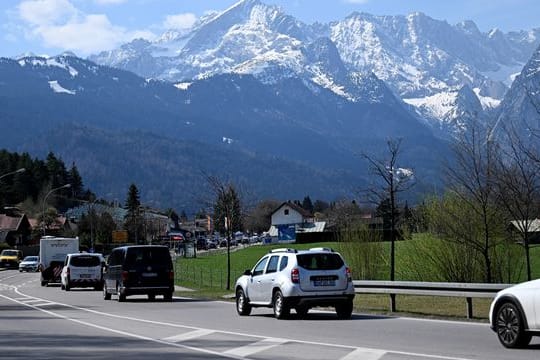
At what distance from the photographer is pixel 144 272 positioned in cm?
3375

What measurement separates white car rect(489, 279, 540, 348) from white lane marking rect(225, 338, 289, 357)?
3.76 metres

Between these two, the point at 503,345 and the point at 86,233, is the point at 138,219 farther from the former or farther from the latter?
the point at 503,345

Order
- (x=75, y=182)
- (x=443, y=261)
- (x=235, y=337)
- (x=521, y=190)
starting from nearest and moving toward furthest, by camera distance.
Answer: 1. (x=235, y=337)
2. (x=521, y=190)
3. (x=443, y=261)
4. (x=75, y=182)

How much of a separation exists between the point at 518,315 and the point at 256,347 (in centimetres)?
434

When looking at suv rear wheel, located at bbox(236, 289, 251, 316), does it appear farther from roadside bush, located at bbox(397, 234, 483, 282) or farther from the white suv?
roadside bush, located at bbox(397, 234, 483, 282)

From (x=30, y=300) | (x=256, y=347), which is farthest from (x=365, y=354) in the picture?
(x=30, y=300)

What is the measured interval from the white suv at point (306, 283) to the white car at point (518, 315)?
24.5 feet

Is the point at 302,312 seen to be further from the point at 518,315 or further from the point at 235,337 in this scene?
the point at 518,315

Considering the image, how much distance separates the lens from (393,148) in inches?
1560

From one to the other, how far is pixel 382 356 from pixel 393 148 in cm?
2519

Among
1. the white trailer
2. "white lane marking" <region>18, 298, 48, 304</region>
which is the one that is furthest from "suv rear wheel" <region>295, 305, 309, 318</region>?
the white trailer

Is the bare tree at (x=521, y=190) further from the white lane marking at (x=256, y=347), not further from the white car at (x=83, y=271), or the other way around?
the white car at (x=83, y=271)

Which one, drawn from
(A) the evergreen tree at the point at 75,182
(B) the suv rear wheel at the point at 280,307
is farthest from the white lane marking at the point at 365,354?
(A) the evergreen tree at the point at 75,182

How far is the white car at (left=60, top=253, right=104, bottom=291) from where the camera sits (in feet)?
149
